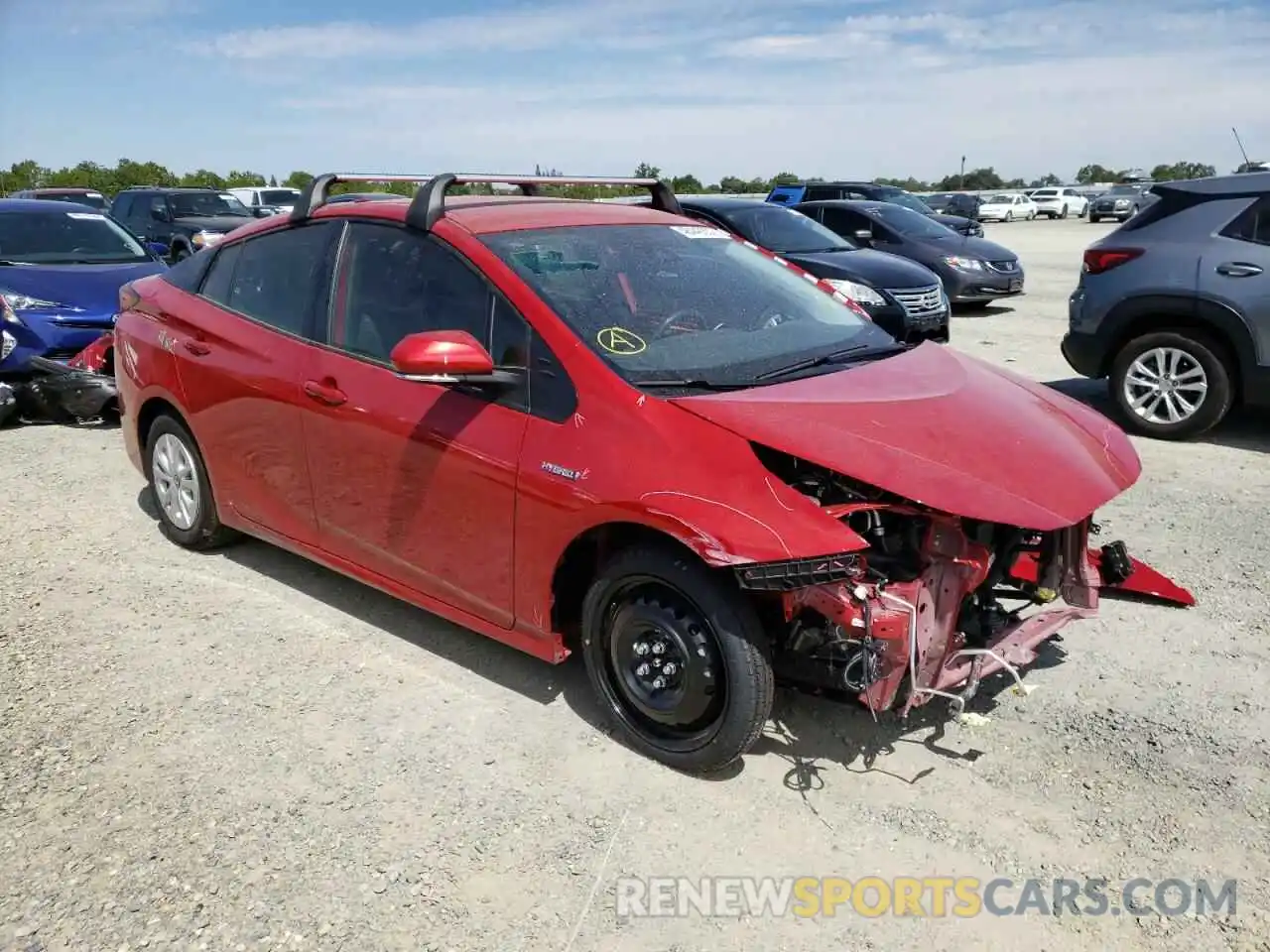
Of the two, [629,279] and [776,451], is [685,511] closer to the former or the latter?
[776,451]

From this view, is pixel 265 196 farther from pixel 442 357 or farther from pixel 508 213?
pixel 442 357

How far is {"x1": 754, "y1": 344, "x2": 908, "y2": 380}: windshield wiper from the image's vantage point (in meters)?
3.51

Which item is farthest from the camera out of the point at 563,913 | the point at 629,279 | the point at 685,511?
the point at 629,279

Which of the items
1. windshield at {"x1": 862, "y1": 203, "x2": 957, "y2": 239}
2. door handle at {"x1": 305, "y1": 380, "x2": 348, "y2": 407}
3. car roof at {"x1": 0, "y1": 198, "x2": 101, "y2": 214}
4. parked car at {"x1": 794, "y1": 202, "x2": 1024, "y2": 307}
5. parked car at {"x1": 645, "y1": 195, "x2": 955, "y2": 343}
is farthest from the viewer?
windshield at {"x1": 862, "y1": 203, "x2": 957, "y2": 239}

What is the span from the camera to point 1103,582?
3896 mm

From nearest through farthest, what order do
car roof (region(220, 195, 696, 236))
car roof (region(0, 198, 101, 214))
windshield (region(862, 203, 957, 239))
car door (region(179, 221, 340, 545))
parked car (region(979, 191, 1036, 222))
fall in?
car roof (region(220, 195, 696, 236)) < car door (region(179, 221, 340, 545)) < car roof (region(0, 198, 101, 214)) < windshield (region(862, 203, 957, 239)) < parked car (region(979, 191, 1036, 222))

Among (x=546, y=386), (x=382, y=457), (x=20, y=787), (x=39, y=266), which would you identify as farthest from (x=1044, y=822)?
(x=39, y=266)

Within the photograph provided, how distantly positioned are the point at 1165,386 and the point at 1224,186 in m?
1.38

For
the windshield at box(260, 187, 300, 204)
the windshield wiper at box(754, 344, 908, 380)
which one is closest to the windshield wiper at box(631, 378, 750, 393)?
the windshield wiper at box(754, 344, 908, 380)

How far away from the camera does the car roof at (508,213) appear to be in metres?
3.85

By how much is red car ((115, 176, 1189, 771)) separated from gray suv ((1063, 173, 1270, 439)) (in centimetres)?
354

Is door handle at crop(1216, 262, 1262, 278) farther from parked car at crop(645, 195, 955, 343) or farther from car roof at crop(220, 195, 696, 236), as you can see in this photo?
car roof at crop(220, 195, 696, 236)

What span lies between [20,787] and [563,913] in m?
1.89

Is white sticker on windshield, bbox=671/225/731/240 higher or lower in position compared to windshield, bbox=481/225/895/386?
higher
